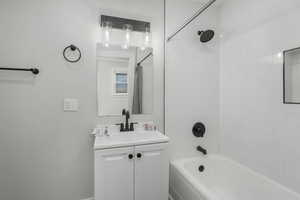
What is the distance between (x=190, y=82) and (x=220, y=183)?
1.38 meters

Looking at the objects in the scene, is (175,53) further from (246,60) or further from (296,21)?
(296,21)

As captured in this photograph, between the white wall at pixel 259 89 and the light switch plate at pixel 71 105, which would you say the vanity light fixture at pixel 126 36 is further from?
the white wall at pixel 259 89

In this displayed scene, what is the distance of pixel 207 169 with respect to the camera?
212cm

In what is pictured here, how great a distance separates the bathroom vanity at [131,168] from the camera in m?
1.36

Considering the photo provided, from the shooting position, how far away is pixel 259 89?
1717mm

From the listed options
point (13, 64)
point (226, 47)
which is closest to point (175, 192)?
point (226, 47)

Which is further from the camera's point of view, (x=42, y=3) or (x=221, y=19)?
(x=221, y=19)

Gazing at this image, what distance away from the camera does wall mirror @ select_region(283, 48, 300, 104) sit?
1400mm

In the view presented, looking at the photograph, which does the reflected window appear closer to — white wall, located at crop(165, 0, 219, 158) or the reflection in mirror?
the reflection in mirror

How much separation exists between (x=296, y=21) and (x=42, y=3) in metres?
2.41

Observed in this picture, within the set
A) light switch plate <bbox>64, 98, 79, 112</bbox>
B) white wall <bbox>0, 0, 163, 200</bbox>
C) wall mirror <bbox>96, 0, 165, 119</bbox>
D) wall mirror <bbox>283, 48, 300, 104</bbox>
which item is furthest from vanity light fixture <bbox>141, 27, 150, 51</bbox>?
wall mirror <bbox>283, 48, 300, 104</bbox>

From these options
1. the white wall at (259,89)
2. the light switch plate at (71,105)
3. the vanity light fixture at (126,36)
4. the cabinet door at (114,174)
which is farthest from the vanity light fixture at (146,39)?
the cabinet door at (114,174)

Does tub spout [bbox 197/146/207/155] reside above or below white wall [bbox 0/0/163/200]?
below

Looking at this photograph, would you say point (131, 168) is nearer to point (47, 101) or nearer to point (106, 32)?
point (47, 101)
